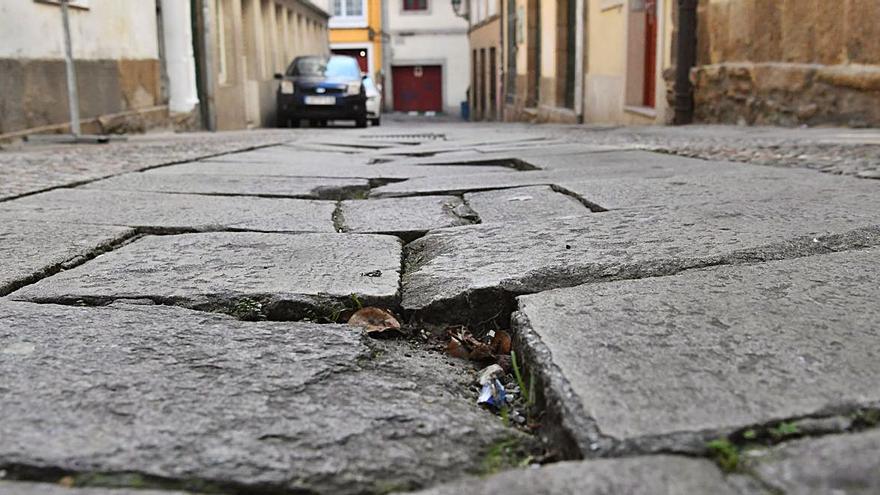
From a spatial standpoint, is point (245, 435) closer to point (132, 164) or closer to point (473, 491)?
point (473, 491)

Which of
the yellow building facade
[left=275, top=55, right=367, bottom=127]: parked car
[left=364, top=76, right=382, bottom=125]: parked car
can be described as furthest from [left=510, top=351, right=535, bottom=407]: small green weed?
the yellow building facade

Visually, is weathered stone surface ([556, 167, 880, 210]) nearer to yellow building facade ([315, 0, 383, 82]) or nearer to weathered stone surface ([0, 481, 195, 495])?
weathered stone surface ([0, 481, 195, 495])

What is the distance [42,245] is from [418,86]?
2940 centimetres

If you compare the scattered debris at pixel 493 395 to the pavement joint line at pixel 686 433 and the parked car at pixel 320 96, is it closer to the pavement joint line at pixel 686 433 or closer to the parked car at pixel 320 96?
the pavement joint line at pixel 686 433

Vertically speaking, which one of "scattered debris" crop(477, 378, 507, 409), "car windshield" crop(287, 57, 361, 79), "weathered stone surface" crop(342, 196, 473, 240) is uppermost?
"car windshield" crop(287, 57, 361, 79)

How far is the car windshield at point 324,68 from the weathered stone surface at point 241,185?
10.6 m

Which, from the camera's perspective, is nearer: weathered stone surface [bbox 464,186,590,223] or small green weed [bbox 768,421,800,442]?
small green weed [bbox 768,421,800,442]

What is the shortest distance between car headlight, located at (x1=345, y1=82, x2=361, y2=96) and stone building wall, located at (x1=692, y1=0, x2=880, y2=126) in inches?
267

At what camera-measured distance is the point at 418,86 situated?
30.8m

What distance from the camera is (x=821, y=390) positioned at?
94 cm

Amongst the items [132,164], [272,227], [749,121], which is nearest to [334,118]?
[749,121]

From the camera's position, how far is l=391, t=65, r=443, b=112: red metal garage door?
3056 cm

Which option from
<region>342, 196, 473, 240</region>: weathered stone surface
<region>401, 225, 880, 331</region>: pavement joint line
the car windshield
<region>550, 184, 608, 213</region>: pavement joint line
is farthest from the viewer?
the car windshield

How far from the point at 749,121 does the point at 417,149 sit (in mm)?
3061
